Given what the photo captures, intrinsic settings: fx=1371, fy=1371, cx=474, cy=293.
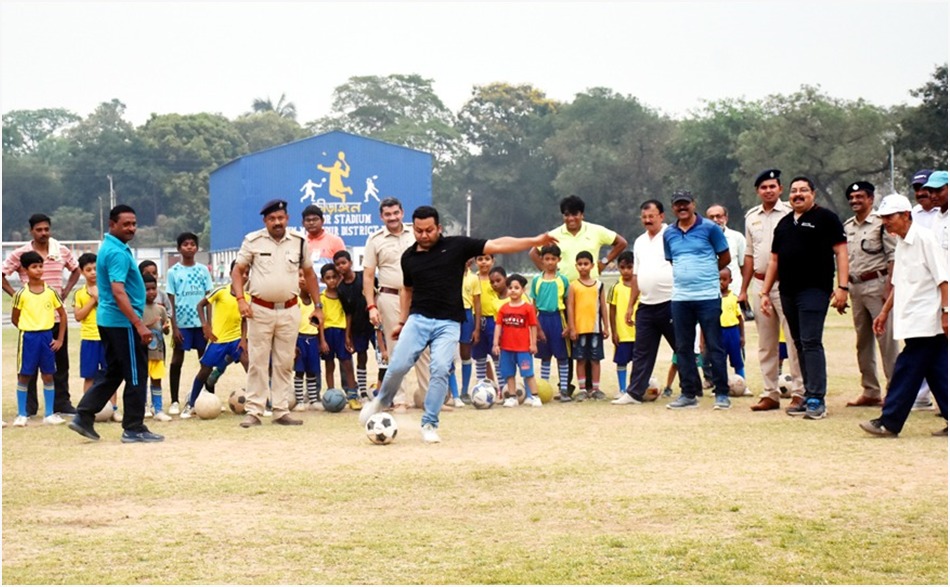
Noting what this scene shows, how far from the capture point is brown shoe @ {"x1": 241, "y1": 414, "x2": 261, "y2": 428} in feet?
41.7

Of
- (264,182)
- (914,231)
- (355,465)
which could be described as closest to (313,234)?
(355,465)

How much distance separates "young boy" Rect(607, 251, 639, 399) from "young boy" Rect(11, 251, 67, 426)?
19.3 feet

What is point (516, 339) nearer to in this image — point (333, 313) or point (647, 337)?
point (647, 337)

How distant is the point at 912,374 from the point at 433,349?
3.73 meters

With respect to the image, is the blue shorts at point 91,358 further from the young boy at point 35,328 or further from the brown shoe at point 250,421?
the brown shoe at point 250,421

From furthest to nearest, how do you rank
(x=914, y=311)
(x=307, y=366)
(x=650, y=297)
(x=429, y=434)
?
(x=307, y=366), (x=650, y=297), (x=429, y=434), (x=914, y=311)

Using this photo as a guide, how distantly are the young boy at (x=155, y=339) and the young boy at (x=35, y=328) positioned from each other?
0.77m

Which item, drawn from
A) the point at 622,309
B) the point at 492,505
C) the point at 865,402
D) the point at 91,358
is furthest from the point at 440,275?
the point at 622,309

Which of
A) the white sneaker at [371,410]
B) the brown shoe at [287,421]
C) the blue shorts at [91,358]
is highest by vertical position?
the blue shorts at [91,358]

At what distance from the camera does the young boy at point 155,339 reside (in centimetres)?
1373

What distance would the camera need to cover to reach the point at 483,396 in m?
14.0

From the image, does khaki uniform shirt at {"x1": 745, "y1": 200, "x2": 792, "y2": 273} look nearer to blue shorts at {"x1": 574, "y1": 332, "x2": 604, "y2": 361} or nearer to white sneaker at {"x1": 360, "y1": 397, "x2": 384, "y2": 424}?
blue shorts at {"x1": 574, "y1": 332, "x2": 604, "y2": 361}

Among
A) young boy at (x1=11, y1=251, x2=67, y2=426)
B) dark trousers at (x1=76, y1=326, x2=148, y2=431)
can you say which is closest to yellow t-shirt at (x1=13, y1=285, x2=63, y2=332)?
young boy at (x1=11, y1=251, x2=67, y2=426)

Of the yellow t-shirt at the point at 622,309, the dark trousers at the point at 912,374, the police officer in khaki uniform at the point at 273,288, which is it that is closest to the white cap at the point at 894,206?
the dark trousers at the point at 912,374
